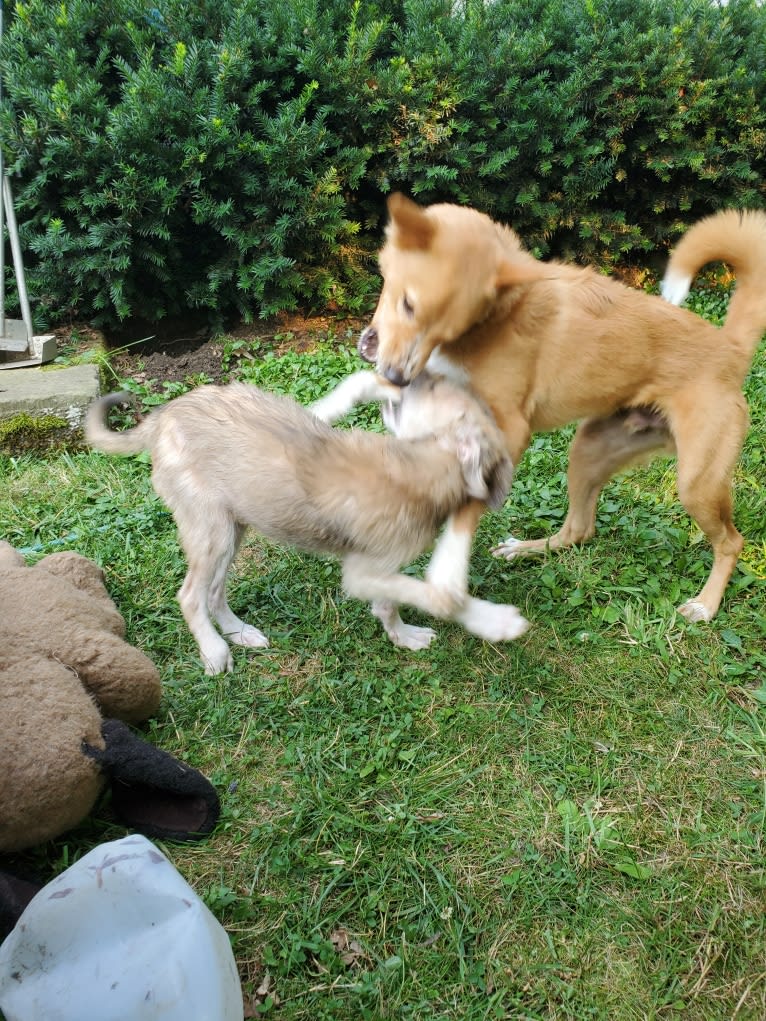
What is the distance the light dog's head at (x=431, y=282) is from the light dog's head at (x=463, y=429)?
132mm

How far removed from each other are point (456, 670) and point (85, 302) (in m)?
4.50

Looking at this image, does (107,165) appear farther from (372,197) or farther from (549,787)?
(549,787)

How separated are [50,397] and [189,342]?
1.65 m

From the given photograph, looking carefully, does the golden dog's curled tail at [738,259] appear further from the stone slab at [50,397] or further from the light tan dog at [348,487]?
the stone slab at [50,397]

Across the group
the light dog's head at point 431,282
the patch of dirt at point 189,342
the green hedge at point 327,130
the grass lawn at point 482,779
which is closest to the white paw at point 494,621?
the grass lawn at point 482,779

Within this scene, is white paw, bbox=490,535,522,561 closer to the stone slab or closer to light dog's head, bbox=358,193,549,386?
light dog's head, bbox=358,193,549,386

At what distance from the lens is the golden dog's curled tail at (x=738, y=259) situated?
3688 millimetres

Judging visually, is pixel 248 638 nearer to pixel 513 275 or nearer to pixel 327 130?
pixel 513 275

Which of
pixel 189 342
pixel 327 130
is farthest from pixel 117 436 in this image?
pixel 327 130

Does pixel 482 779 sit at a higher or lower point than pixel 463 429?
lower

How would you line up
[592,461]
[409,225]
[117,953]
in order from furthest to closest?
[592,461] → [409,225] → [117,953]

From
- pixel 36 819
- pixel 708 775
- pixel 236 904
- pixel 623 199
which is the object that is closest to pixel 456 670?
pixel 708 775

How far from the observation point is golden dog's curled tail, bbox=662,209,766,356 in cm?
369

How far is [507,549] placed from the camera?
Result: 456cm
